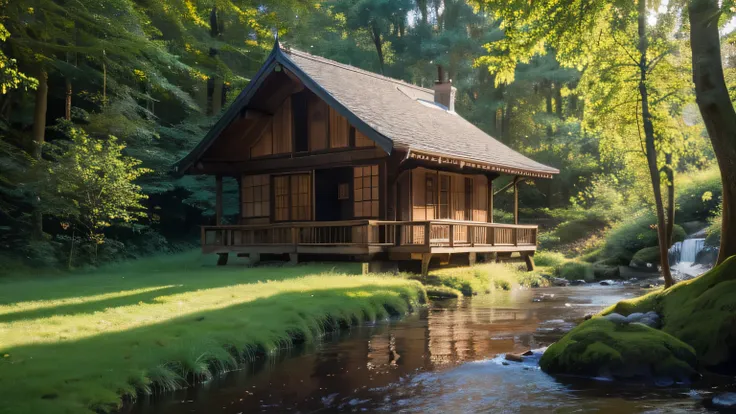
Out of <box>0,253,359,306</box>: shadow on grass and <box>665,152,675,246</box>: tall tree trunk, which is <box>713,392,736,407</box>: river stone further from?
<box>665,152,675,246</box>: tall tree trunk

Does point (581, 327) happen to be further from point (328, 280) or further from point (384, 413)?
point (328, 280)

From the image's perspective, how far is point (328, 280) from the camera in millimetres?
15148

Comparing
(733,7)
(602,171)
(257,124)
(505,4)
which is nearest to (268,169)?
(257,124)

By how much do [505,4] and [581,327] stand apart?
21.8 ft

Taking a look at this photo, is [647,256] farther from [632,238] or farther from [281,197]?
[281,197]

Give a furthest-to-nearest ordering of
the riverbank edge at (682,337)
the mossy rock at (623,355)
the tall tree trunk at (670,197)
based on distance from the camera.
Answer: the tall tree trunk at (670,197) → the riverbank edge at (682,337) → the mossy rock at (623,355)

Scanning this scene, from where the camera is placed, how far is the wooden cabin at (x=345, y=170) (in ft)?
62.6

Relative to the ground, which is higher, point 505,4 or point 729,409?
point 505,4

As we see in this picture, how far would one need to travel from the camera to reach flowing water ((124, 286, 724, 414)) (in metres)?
6.86

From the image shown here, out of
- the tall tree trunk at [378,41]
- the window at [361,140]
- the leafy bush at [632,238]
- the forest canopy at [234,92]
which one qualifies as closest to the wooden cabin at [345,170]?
A: the window at [361,140]

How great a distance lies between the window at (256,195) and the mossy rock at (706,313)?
14768mm

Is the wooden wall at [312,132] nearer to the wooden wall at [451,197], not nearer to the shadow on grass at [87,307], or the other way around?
the wooden wall at [451,197]

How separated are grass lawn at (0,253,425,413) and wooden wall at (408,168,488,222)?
5593 mm

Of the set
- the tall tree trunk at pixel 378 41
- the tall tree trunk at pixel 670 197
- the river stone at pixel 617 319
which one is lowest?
the river stone at pixel 617 319
